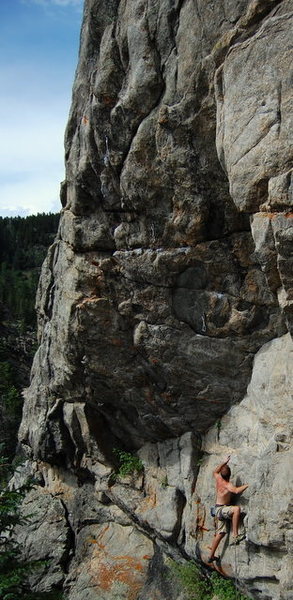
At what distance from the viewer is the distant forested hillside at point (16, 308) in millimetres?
34750

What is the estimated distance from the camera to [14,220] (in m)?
102

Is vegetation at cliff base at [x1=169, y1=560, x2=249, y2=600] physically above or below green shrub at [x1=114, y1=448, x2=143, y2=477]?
below

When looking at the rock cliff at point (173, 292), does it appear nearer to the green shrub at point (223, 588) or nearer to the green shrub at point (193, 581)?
the green shrub at point (193, 581)

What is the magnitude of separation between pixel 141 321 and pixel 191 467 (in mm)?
4040

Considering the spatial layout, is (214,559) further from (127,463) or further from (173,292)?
(173,292)

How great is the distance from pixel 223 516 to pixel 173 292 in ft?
17.3

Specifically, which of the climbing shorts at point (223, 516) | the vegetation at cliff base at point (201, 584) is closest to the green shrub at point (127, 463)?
the vegetation at cliff base at point (201, 584)

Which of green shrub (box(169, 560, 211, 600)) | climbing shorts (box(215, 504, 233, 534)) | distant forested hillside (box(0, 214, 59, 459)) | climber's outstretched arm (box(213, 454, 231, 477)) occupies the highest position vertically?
distant forested hillside (box(0, 214, 59, 459))

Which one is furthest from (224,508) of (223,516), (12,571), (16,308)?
(16,308)

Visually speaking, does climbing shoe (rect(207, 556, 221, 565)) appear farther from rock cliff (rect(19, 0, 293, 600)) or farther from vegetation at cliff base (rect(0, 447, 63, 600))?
vegetation at cliff base (rect(0, 447, 63, 600))

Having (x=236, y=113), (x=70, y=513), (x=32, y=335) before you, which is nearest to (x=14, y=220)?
(x=32, y=335)

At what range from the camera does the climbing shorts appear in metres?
11.5

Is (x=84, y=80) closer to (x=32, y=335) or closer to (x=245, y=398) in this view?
(x=245, y=398)

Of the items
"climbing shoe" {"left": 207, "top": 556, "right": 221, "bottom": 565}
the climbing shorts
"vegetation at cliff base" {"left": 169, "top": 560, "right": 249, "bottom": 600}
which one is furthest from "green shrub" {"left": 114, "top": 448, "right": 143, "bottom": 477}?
the climbing shorts
